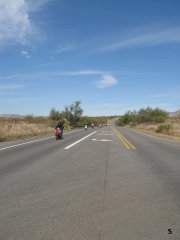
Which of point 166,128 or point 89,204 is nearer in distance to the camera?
point 89,204

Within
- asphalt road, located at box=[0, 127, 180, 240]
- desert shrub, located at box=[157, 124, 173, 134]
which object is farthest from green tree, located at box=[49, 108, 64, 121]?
asphalt road, located at box=[0, 127, 180, 240]

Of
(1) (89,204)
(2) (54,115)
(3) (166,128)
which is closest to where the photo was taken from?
(1) (89,204)

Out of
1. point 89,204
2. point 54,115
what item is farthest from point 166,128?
point 54,115

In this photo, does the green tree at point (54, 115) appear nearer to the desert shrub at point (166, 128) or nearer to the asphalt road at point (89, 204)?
the desert shrub at point (166, 128)

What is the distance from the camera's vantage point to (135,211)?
387cm

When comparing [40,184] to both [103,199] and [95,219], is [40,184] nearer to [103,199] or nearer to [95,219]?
[103,199]

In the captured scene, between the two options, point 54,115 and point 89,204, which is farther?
point 54,115

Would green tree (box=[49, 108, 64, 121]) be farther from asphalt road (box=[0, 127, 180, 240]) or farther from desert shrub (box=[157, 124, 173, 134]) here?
asphalt road (box=[0, 127, 180, 240])

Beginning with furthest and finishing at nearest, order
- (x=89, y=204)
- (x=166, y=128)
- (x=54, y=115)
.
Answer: (x=54, y=115) < (x=166, y=128) < (x=89, y=204)

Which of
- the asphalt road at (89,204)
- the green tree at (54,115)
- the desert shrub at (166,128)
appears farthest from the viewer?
the green tree at (54,115)

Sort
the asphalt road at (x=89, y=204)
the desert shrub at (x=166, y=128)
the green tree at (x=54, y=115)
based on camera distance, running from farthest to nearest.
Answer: the green tree at (x=54, y=115) → the desert shrub at (x=166, y=128) → the asphalt road at (x=89, y=204)

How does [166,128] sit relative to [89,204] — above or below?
above

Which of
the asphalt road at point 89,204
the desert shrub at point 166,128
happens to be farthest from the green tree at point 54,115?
the asphalt road at point 89,204

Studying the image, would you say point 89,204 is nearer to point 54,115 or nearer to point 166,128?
point 166,128
